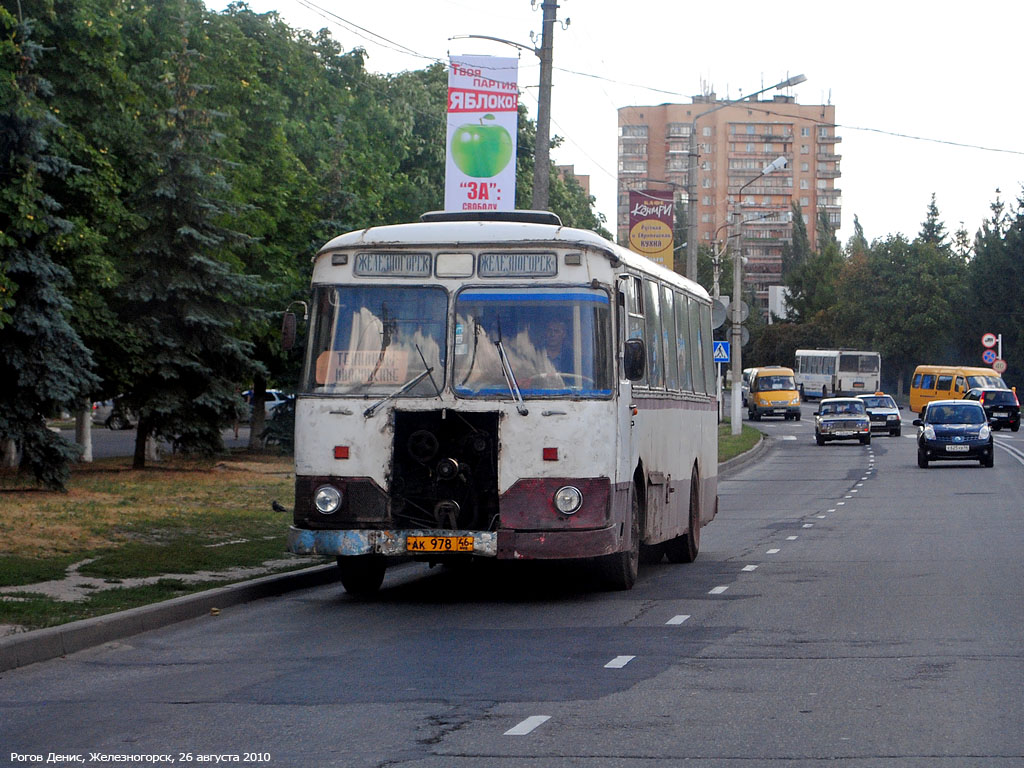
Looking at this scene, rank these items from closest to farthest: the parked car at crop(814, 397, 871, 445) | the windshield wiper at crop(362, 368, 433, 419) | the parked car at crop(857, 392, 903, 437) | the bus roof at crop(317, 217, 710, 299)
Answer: the windshield wiper at crop(362, 368, 433, 419) < the bus roof at crop(317, 217, 710, 299) < the parked car at crop(814, 397, 871, 445) < the parked car at crop(857, 392, 903, 437)

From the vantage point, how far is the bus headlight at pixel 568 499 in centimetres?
1238

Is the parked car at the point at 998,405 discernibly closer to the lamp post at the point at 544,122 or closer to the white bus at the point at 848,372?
the white bus at the point at 848,372

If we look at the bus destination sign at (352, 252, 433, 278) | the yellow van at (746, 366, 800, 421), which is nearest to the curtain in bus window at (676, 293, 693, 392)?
the bus destination sign at (352, 252, 433, 278)

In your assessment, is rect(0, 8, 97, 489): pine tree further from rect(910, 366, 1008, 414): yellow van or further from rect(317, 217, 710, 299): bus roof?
rect(910, 366, 1008, 414): yellow van

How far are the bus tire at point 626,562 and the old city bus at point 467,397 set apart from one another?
0.38 m

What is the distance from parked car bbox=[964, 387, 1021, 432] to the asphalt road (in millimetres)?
48700

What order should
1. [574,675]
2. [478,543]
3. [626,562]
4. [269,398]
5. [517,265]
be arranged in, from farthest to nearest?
[269,398] < [626,562] < [517,265] < [478,543] < [574,675]

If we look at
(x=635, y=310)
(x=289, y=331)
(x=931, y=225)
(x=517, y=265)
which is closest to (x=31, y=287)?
(x=289, y=331)

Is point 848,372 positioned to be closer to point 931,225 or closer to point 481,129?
point 931,225

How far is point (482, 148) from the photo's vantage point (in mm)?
24891

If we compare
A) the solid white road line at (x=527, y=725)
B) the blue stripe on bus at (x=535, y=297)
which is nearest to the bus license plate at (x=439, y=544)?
the blue stripe on bus at (x=535, y=297)

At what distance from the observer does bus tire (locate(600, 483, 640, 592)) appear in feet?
44.4

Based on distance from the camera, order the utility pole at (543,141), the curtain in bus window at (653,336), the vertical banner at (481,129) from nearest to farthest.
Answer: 1. the curtain in bus window at (653,336)
2. the vertical banner at (481,129)
3. the utility pole at (543,141)

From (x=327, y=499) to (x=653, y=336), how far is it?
3762 mm
